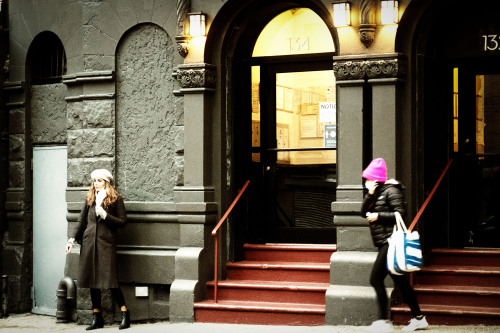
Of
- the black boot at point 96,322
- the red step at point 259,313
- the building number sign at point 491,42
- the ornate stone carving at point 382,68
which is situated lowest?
the black boot at point 96,322

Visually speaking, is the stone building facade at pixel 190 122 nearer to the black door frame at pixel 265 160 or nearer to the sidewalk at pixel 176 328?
the black door frame at pixel 265 160

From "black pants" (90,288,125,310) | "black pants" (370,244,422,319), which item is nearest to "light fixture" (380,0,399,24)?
"black pants" (370,244,422,319)

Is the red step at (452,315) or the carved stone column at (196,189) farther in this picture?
the carved stone column at (196,189)

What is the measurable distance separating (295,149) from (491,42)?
2.95 metres

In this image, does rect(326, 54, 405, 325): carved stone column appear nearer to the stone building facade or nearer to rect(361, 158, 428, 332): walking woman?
the stone building facade

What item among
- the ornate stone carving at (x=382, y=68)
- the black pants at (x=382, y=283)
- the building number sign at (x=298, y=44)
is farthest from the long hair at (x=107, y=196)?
the black pants at (x=382, y=283)

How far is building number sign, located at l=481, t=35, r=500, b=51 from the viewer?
1150 cm

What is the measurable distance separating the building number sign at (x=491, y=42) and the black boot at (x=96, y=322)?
6060 millimetres

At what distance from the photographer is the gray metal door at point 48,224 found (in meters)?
13.8

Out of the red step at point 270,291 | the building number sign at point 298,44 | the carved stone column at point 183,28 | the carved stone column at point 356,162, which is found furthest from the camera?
the building number sign at point 298,44

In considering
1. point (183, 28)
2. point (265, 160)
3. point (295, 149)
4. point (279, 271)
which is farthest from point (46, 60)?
point (279, 271)

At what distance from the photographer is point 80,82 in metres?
13.3

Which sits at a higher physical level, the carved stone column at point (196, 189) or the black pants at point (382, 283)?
the carved stone column at point (196, 189)

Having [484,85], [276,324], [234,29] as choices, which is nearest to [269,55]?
[234,29]
